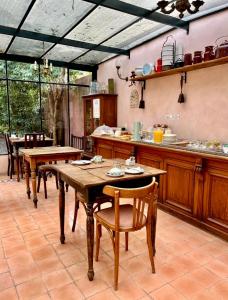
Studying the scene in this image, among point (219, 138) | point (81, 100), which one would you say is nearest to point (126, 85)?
point (81, 100)

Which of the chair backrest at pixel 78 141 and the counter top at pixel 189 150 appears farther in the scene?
the chair backrest at pixel 78 141

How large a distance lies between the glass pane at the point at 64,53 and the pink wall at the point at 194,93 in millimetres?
1173

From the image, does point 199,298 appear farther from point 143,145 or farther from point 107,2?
point 107,2

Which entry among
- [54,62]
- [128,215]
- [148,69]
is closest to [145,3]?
[148,69]

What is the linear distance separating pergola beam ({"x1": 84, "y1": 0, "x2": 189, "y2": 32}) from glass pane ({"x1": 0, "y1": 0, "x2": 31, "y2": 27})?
0.89 meters

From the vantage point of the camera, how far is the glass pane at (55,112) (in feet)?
18.7

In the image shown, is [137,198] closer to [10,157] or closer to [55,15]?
[55,15]

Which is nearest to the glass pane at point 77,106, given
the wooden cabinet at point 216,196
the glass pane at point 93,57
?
the glass pane at point 93,57

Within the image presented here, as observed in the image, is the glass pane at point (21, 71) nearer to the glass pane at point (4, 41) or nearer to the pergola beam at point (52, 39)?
the glass pane at point (4, 41)

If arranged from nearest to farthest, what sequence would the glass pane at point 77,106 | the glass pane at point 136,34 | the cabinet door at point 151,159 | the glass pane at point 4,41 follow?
the cabinet door at point 151,159
the glass pane at point 136,34
the glass pane at point 4,41
the glass pane at point 77,106

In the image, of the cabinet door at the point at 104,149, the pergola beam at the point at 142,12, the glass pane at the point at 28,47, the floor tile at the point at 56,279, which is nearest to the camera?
the floor tile at the point at 56,279

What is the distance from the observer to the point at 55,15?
3.21 meters

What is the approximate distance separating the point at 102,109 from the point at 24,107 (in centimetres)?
191

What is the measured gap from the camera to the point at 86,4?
2932 mm
